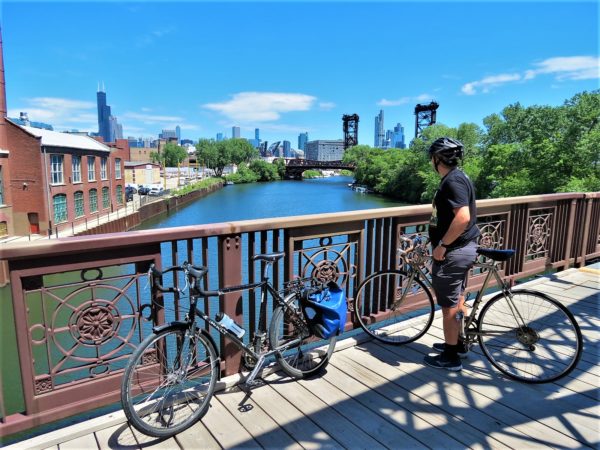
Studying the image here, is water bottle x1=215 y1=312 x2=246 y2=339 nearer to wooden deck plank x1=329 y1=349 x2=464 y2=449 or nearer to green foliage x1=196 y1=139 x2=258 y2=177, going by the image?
wooden deck plank x1=329 y1=349 x2=464 y2=449

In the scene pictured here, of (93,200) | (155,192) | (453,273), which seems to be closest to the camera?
(453,273)

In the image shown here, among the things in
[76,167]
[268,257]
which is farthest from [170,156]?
[268,257]

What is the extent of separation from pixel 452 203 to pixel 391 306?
1311 mm

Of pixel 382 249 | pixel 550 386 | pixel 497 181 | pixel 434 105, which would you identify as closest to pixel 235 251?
pixel 382 249

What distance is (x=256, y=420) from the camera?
2285 millimetres

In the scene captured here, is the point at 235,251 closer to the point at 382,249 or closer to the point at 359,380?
the point at 359,380

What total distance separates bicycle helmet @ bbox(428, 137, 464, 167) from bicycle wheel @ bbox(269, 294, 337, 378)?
4.24 feet

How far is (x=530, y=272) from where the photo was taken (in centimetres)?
478

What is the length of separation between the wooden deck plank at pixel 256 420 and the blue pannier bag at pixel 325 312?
538 mm

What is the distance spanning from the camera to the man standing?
2.48m

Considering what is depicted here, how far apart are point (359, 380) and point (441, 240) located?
3.51ft

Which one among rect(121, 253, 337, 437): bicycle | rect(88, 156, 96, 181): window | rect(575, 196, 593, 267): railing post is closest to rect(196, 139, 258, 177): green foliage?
rect(88, 156, 96, 181): window

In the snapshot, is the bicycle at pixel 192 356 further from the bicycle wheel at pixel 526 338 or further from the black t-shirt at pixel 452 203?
the bicycle wheel at pixel 526 338

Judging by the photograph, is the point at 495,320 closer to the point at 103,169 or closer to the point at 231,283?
the point at 231,283
